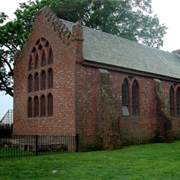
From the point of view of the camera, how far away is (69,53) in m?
20.4

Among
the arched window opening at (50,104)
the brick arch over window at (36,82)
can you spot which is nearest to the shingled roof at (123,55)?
the arched window opening at (50,104)

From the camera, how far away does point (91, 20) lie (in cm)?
4100

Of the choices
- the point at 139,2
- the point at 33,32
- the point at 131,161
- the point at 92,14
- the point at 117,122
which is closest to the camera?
the point at 131,161

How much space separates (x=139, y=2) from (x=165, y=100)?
2256 cm

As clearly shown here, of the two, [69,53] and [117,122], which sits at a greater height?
[69,53]

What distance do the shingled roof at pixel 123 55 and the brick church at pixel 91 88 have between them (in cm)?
11

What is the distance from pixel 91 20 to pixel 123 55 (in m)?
17.3

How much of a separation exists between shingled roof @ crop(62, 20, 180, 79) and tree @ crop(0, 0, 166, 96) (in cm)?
1092

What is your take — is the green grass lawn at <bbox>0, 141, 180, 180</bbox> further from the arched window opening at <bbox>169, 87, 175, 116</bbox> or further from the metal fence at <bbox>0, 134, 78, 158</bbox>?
the arched window opening at <bbox>169, 87, 175, 116</bbox>

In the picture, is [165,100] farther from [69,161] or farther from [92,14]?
[92,14]

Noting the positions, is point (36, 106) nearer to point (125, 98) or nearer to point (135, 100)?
point (125, 98)

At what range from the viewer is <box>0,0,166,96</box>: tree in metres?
34.5

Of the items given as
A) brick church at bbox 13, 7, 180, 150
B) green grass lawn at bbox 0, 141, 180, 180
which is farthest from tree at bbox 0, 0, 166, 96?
green grass lawn at bbox 0, 141, 180, 180

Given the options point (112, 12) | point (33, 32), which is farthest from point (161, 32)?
point (33, 32)
